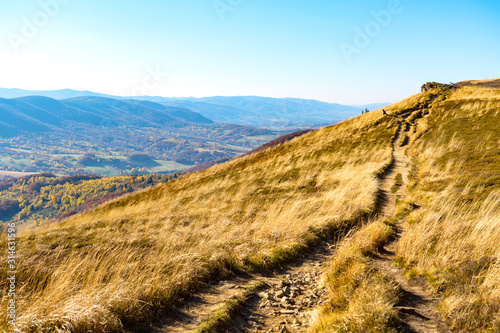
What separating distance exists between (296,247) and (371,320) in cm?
373

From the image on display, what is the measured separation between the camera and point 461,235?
5.93 metres

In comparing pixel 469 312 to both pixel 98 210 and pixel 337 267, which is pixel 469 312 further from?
pixel 98 210

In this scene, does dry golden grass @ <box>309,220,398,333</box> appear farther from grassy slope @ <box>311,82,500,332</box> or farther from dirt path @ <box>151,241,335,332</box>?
dirt path @ <box>151,241,335,332</box>

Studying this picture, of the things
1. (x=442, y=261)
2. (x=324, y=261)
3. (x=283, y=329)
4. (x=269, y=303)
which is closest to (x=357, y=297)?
(x=283, y=329)

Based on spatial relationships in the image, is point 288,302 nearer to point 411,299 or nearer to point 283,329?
point 283,329

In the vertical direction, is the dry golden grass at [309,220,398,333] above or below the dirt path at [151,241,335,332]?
above

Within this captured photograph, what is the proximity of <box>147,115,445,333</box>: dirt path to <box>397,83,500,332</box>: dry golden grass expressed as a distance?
1.15ft

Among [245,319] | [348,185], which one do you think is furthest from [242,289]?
[348,185]

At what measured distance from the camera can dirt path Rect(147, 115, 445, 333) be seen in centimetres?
434

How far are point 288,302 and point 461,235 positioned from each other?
4.43 metres

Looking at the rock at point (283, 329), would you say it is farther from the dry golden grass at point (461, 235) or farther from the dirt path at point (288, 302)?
the dry golden grass at point (461, 235)

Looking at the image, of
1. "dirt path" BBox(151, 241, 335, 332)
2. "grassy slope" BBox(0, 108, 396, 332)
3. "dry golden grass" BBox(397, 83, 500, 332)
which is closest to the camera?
"dry golden grass" BBox(397, 83, 500, 332)

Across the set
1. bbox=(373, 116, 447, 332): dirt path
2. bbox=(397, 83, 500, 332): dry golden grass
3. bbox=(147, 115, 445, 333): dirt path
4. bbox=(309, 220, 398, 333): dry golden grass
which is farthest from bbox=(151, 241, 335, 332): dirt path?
bbox=(397, 83, 500, 332): dry golden grass

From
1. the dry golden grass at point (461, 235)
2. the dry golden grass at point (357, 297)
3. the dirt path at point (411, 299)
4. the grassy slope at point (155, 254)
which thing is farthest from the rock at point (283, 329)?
the dry golden grass at point (461, 235)
